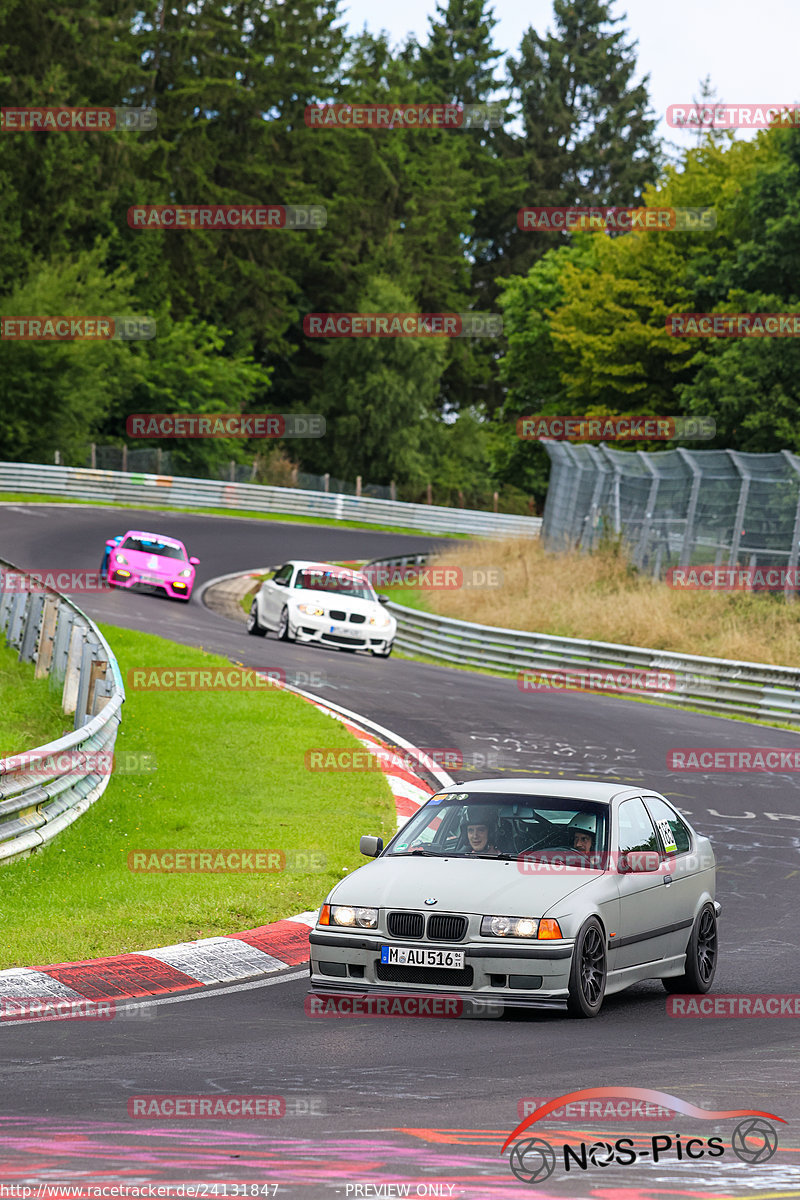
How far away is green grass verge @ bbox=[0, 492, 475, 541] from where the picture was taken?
161ft

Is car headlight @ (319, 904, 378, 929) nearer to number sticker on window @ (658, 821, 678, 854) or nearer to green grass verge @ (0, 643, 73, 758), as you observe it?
number sticker on window @ (658, 821, 678, 854)

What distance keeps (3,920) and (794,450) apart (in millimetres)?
34062

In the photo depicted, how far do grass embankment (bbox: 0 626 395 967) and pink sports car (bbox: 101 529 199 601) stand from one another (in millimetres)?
12054

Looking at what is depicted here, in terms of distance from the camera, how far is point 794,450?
41094 mm

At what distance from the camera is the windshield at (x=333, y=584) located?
89.7 ft

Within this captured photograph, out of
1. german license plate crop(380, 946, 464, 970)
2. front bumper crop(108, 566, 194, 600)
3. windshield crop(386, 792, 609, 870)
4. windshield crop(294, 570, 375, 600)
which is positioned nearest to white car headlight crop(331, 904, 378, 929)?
german license plate crop(380, 946, 464, 970)

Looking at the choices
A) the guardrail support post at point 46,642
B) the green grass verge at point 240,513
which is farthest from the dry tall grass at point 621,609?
the green grass verge at point 240,513

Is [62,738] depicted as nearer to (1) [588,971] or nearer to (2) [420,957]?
(2) [420,957]

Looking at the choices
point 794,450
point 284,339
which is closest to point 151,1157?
point 794,450

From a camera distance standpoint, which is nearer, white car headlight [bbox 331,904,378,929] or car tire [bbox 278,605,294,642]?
white car headlight [bbox 331,904,378,929]

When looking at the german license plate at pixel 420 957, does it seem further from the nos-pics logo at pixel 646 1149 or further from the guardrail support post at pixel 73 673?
the guardrail support post at pixel 73 673

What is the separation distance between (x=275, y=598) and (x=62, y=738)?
15.5 meters

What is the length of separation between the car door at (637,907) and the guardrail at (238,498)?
1609 inches

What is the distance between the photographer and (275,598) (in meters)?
27.5
